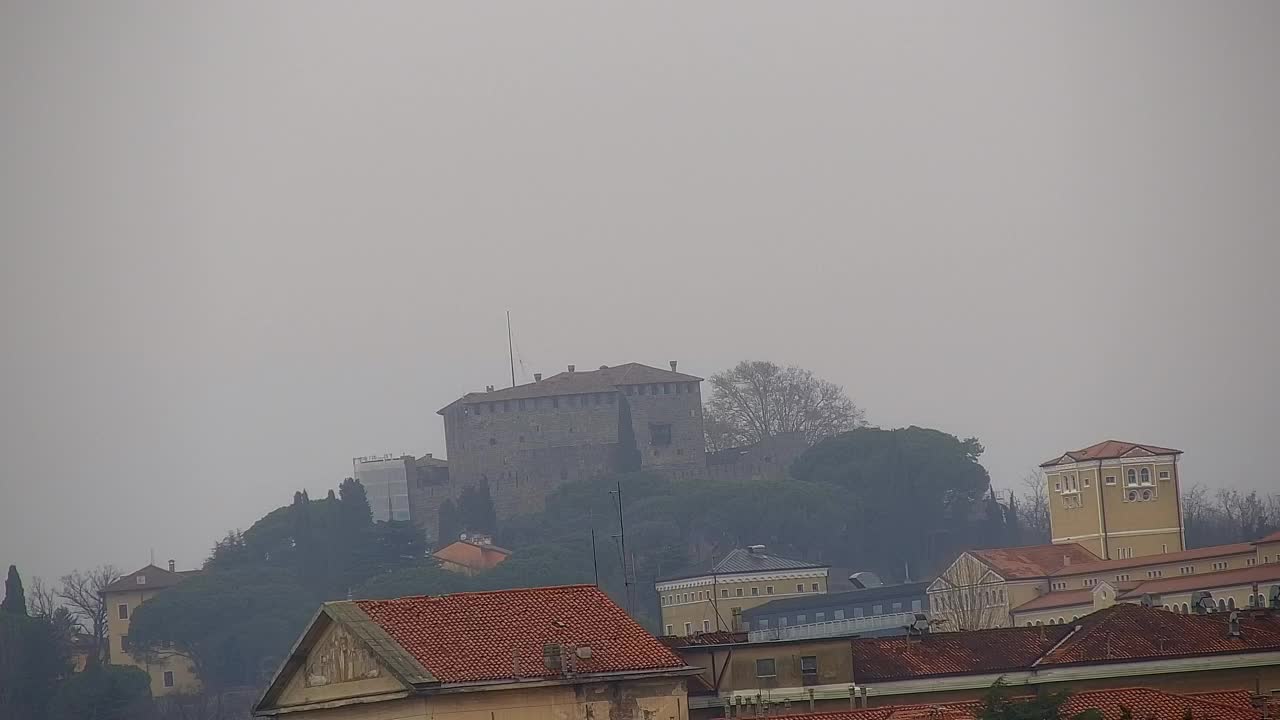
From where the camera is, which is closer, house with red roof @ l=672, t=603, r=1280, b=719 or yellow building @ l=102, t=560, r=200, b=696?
house with red roof @ l=672, t=603, r=1280, b=719

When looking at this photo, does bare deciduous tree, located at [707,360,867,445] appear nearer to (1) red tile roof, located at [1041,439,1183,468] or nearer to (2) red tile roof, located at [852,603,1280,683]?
(1) red tile roof, located at [1041,439,1183,468]

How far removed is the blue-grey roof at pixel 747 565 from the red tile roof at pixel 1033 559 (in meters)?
11.1

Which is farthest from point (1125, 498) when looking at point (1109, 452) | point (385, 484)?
point (385, 484)

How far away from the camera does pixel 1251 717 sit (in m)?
31.3

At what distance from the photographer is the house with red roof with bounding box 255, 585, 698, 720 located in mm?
30766

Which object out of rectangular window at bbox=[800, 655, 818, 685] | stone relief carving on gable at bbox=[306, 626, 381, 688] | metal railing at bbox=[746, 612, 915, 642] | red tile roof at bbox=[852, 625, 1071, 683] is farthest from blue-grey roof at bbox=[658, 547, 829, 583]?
stone relief carving on gable at bbox=[306, 626, 381, 688]

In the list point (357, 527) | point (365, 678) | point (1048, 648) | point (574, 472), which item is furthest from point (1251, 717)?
point (574, 472)

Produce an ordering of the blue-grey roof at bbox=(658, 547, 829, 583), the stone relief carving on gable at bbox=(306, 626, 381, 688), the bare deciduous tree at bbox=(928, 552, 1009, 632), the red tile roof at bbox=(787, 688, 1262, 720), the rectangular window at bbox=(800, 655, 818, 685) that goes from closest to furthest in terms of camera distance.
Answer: the red tile roof at bbox=(787, 688, 1262, 720), the stone relief carving on gable at bbox=(306, 626, 381, 688), the rectangular window at bbox=(800, 655, 818, 685), the bare deciduous tree at bbox=(928, 552, 1009, 632), the blue-grey roof at bbox=(658, 547, 829, 583)

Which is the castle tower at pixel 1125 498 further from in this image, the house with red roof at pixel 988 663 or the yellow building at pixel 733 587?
the house with red roof at pixel 988 663

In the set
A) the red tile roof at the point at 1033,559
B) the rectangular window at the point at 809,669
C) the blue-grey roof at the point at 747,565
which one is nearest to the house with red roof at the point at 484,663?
the rectangular window at the point at 809,669

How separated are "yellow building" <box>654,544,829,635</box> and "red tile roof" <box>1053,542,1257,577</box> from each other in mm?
13230

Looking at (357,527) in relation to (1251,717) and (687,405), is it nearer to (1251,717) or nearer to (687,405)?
(687,405)

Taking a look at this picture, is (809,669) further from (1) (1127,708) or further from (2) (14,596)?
(2) (14,596)

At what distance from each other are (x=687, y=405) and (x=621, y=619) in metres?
113
